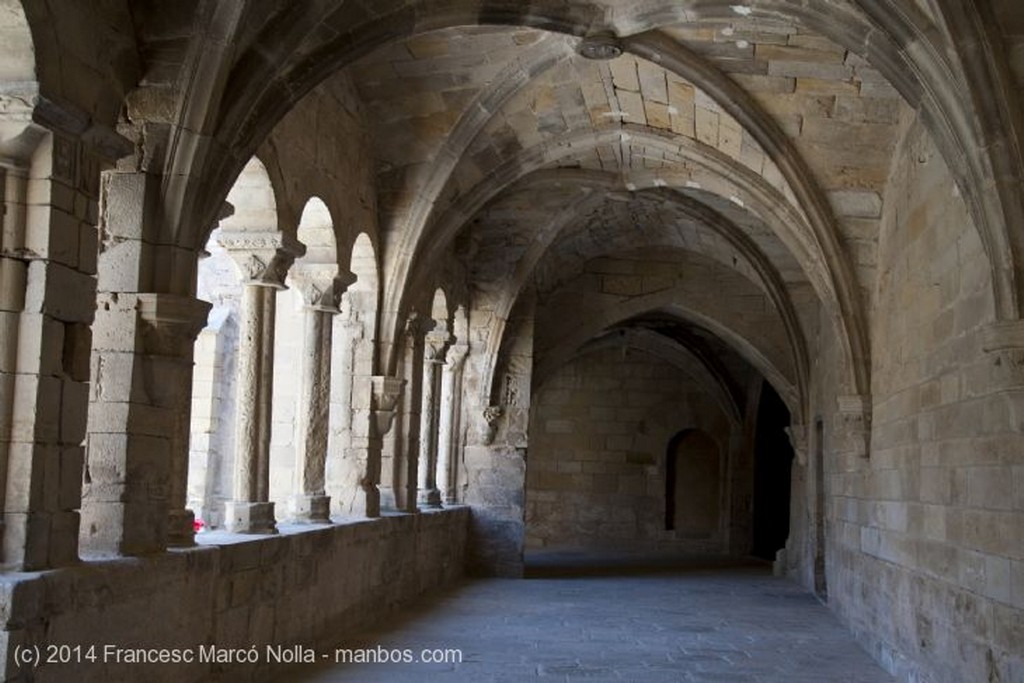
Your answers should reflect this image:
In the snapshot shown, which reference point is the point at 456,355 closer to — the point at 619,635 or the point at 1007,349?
the point at 619,635

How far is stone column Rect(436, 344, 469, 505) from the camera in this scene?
10633 millimetres

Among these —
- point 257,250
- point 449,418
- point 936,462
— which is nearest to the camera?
point 936,462

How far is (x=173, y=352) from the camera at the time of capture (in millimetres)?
4266

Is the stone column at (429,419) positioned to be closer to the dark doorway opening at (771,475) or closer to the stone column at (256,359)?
the stone column at (256,359)

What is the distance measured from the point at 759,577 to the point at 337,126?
729 cm

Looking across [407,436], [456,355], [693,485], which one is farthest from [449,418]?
[693,485]

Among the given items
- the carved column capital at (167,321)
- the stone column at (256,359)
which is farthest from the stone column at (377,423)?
the carved column capital at (167,321)

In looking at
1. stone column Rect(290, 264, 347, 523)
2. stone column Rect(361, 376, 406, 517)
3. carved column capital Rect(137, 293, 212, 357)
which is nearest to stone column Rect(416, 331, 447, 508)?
stone column Rect(361, 376, 406, 517)

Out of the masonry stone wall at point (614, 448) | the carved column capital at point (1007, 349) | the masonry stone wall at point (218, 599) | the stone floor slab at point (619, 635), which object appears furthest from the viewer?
the masonry stone wall at point (614, 448)

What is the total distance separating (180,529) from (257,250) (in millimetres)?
1582

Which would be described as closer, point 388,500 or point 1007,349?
point 1007,349

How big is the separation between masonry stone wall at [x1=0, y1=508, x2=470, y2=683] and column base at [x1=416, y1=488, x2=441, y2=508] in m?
1.32

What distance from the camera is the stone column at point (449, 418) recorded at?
10.6m

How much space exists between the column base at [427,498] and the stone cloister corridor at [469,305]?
17 centimetres
